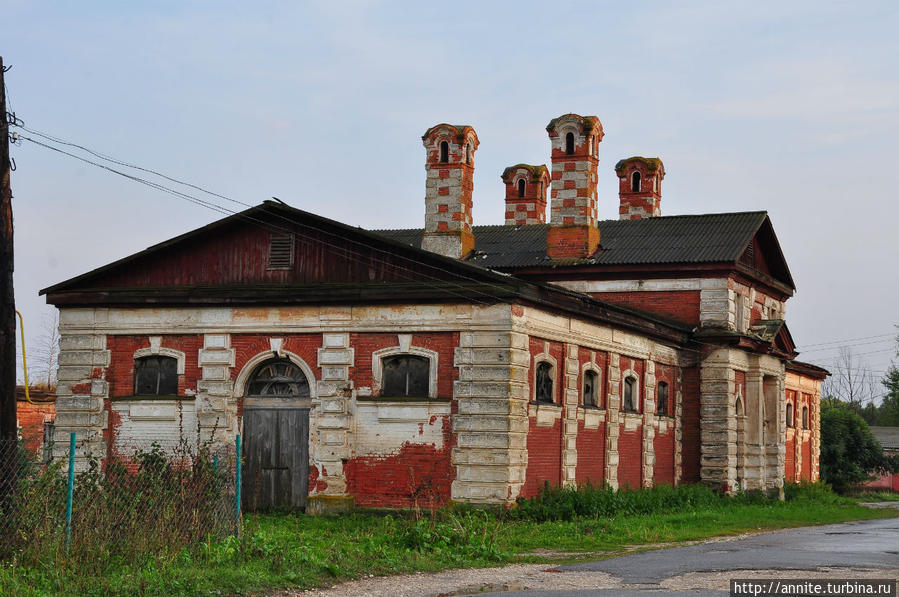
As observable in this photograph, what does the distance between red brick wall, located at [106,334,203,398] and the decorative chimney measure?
9.90 metres

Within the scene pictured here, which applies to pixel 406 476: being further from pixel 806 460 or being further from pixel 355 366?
pixel 806 460

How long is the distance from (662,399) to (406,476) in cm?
1042

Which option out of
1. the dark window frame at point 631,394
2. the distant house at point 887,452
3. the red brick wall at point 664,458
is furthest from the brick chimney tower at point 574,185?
the distant house at point 887,452

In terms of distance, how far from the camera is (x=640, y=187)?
40.6m

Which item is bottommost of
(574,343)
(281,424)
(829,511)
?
(829,511)

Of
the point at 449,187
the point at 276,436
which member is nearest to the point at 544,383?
the point at 276,436

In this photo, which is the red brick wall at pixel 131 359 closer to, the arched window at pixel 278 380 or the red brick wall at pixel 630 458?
the arched window at pixel 278 380

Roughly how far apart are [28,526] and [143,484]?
253cm

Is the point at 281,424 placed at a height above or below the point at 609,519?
above

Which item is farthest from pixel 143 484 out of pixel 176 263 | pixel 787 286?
pixel 787 286

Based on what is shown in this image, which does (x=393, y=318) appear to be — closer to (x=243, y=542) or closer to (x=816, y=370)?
(x=243, y=542)

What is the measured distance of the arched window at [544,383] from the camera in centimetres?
2466

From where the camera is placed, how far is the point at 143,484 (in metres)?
16.2

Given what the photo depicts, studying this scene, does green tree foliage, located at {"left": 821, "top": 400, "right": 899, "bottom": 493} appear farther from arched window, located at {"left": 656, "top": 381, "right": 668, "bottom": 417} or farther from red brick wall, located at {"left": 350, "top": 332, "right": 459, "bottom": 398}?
red brick wall, located at {"left": 350, "top": 332, "right": 459, "bottom": 398}
